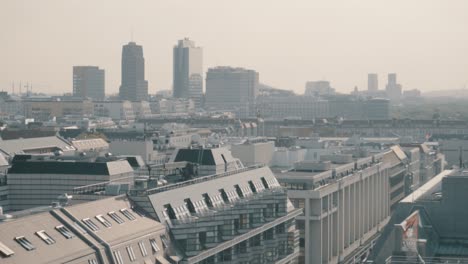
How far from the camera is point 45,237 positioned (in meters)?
32.0

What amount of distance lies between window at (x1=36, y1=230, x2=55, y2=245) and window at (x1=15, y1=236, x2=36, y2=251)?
2.23 ft

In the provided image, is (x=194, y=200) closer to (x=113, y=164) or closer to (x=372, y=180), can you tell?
(x=113, y=164)

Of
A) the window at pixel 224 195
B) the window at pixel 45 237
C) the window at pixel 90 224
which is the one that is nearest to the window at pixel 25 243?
the window at pixel 45 237

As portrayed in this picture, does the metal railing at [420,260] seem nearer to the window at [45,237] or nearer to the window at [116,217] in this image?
the window at [116,217]

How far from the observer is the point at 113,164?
5203 cm

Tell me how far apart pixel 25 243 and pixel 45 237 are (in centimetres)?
106

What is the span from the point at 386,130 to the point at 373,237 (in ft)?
270

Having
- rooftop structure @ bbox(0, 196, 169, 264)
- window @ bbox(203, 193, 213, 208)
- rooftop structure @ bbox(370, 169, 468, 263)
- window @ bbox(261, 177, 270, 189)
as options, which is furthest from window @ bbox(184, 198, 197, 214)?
window @ bbox(261, 177, 270, 189)

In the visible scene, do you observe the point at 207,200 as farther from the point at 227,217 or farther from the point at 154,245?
the point at 154,245

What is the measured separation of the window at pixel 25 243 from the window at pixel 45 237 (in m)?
0.68

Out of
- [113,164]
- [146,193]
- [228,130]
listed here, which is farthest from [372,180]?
[228,130]

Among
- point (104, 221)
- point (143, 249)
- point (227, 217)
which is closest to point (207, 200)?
point (227, 217)

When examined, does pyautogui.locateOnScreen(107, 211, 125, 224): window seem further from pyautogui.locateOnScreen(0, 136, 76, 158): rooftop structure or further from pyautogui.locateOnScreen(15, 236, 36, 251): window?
pyautogui.locateOnScreen(0, 136, 76, 158): rooftop structure

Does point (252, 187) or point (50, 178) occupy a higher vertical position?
point (50, 178)
